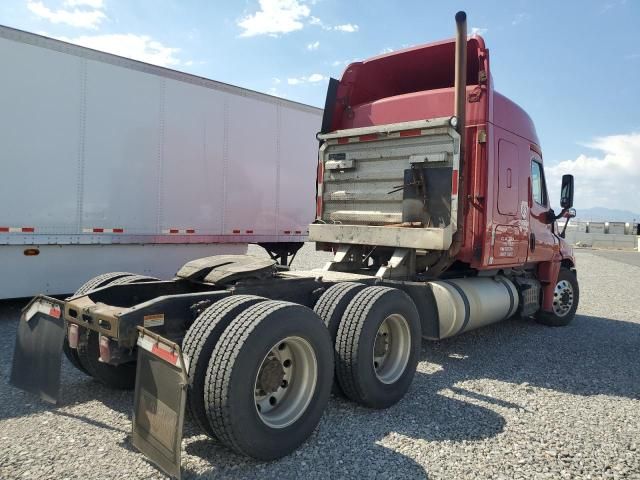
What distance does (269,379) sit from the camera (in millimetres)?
3213

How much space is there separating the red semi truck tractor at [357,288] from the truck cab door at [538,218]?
3 cm

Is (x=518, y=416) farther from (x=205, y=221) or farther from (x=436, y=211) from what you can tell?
(x=205, y=221)

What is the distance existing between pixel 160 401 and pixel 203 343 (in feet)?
1.35

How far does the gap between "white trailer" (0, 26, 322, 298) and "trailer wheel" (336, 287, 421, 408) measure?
4610mm

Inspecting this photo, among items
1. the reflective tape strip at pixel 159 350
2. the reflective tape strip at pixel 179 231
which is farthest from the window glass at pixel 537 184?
the reflective tape strip at pixel 159 350

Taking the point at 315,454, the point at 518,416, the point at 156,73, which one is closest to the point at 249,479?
the point at 315,454

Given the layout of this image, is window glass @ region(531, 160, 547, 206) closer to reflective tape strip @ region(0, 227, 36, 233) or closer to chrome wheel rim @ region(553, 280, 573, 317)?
chrome wheel rim @ region(553, 280, 573, 317)

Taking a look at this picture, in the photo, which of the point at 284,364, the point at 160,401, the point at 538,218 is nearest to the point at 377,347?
the point at 284,364

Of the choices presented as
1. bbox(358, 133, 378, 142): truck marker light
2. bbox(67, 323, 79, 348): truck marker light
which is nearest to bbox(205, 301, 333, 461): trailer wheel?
bbox(67, 323, 79, 348): truck marker light

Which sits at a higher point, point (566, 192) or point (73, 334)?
point (566, 192)

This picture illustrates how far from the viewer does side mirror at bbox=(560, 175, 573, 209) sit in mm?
7176

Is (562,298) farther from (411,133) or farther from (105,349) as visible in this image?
(105,349)

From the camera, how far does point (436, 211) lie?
5.55 meters

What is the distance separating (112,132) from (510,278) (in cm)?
606
